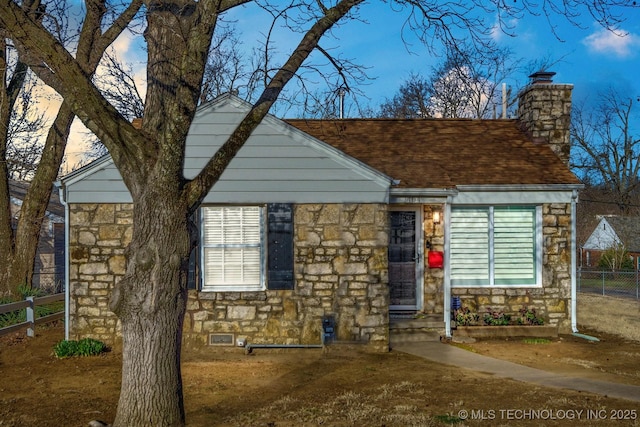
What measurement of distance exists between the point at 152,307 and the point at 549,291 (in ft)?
28.1

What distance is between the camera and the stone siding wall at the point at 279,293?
8.97m

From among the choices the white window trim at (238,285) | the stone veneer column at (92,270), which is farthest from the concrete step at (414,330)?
the stone veneer column at (92,270)

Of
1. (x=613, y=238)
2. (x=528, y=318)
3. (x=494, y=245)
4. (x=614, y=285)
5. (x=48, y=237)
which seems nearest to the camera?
(x=528, y=318)

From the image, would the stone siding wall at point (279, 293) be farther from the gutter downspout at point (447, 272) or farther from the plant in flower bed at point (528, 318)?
the plant in flower bed at point (528, 318)

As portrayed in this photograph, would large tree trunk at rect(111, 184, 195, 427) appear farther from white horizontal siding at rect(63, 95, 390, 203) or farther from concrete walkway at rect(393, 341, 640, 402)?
concrete walkway at rect(393, 341, 640, 402)

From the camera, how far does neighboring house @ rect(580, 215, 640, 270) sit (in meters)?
35.3

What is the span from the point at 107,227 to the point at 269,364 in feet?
11.4

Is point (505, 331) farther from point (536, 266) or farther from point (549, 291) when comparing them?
point (536, 266)

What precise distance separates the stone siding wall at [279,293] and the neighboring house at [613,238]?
91.7 ft

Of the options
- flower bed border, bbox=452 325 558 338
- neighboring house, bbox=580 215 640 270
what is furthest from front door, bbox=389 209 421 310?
neighboring house, bbox=580 215 640 270

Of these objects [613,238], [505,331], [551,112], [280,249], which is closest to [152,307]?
[280,249]

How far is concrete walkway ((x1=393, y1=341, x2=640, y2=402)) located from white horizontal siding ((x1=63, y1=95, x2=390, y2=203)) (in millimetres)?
2644

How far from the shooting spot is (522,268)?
1109 centimetres

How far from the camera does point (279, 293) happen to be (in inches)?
355
